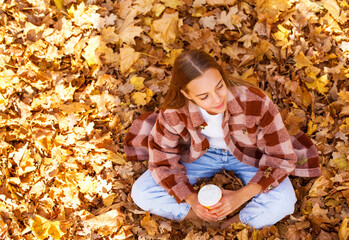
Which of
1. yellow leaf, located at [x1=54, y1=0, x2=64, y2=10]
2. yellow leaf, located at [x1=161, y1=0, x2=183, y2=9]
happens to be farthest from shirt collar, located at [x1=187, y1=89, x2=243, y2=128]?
yellow leaf, located at [x1=54, y1=0, x2=64, y2=10]

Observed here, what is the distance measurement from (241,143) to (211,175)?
0.45 meters

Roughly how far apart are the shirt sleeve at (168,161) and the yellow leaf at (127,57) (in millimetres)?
850

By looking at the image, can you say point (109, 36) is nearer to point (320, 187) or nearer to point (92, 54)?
point (92, 54)

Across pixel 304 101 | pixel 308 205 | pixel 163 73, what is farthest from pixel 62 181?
pixel 304 101

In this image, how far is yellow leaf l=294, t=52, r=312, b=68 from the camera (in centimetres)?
313

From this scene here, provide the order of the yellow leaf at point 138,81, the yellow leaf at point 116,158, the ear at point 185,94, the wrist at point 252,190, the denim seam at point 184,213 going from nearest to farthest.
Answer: the ear at point 185,94
the wrist at point 252,190
the denim seam at point 184,213
the yellow leaf at point 116,158
the yellow leaf at point 138,81

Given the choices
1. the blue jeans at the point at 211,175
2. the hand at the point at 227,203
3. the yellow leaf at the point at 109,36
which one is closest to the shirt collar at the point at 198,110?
the blue jeans at the point at 211,175

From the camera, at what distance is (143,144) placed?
294 centimetres

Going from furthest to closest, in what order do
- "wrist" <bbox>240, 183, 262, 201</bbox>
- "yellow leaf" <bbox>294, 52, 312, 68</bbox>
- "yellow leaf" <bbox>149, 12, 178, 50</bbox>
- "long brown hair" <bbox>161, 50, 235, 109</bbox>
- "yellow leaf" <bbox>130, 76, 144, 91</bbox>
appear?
1. "yellow leaf" <bbox>149, 12, 178, 50</bbox>
2. "yellow leaf" <bbox>130, 76, 144, 91</bbox>
3. "yellow leaf" <bbox>294, 52, 312, 68</bbox>
4. "wrist" <bbox>240, 183, 262, 201</bbox>
5. "long brown hair" <bbox>161, 50, 235, 109</bbox>

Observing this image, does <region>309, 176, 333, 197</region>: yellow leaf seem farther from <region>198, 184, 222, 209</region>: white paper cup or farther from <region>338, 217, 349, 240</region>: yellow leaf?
<region>198, 184, 222, 209</region>: white paper cup

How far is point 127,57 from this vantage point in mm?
3291

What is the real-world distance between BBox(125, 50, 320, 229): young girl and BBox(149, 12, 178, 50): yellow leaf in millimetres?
866

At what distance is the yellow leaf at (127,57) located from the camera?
3.28m

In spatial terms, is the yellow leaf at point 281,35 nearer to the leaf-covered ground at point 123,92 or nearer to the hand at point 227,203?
the leaf-covered ground at point 123,92
